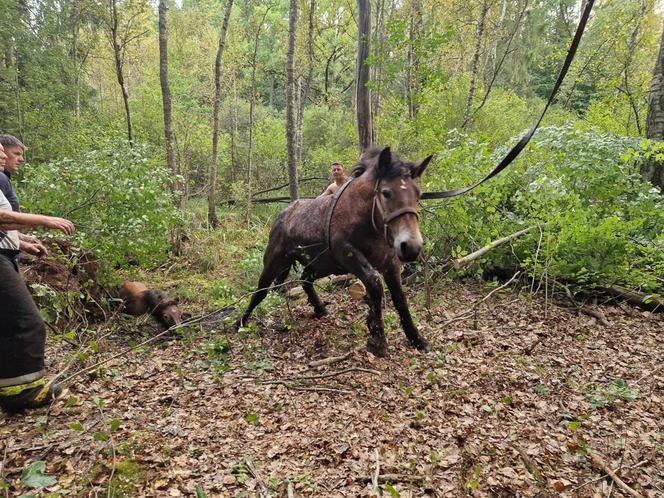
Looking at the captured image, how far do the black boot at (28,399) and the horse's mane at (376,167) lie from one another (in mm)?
3375

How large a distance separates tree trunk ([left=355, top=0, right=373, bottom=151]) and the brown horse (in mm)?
3558

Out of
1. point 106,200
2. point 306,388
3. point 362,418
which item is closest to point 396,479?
point 362,418

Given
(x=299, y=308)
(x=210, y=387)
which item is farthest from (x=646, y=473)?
(x=299, y=308)

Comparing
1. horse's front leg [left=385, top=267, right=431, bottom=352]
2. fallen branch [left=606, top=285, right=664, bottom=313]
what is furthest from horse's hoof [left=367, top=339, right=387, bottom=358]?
fallen branch [left=606, top=285, right=664, bottom=313]

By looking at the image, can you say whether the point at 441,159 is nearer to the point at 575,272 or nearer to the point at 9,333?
the point at 575,272

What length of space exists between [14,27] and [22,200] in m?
11.9

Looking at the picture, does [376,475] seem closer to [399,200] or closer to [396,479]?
[396,479]

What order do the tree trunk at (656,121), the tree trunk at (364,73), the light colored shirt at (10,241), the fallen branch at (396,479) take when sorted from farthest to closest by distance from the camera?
the tree trunk at (364,73) → the tree trunk at (656,121) → the light colored shirt at (10,241) → the fallen branch at (396,479)

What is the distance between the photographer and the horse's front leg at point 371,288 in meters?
3.94

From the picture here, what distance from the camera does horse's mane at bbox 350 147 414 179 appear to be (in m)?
3.83

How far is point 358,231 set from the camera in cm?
413

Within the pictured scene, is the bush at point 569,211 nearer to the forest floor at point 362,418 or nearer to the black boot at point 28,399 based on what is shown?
the forest floor at point 362,418

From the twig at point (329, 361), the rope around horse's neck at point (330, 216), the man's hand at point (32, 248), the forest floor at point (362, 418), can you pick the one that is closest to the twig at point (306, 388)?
the forest floor at point (362, 418)

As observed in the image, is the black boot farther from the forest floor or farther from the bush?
the bush
